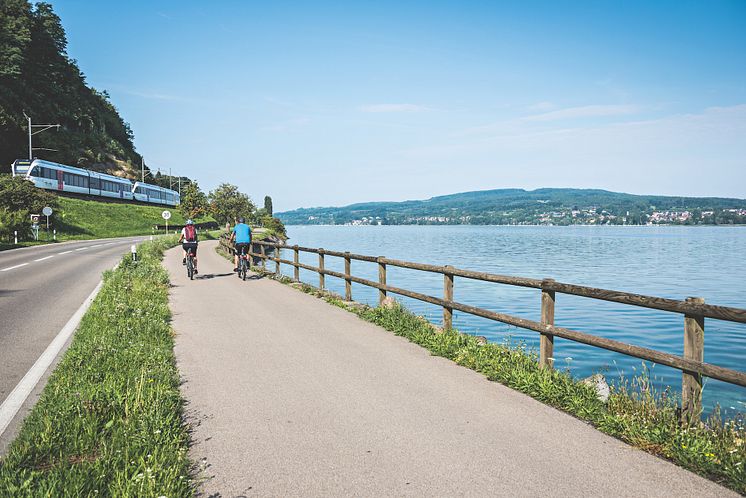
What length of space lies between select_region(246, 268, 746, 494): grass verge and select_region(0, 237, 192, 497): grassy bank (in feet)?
12.0

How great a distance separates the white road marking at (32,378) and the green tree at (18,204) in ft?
105

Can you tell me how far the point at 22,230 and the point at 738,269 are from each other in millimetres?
52032

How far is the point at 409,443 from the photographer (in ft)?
14.9

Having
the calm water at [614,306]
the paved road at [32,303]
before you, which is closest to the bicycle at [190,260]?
the paved road at [32,303]

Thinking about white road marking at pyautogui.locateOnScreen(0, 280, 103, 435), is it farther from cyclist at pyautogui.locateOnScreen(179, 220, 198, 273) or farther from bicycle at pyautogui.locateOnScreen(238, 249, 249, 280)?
bicycle at pyautogui.locateOnScreen(238, 249, 249, 280)

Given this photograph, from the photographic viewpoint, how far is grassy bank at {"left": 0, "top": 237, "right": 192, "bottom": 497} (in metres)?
3.52

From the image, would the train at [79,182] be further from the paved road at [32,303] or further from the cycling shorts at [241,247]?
the cycling shorts at [241,247]

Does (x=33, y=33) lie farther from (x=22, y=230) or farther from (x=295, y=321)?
(x=295, y=321)

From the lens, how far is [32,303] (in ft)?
39.3

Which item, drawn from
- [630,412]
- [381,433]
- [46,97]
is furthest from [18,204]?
[46,97]

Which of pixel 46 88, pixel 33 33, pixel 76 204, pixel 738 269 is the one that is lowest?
pixel 738 269

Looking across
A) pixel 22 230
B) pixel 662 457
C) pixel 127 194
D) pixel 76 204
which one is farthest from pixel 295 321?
pixel 127 194

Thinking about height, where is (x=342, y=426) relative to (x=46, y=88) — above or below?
below

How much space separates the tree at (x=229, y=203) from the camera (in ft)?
238
